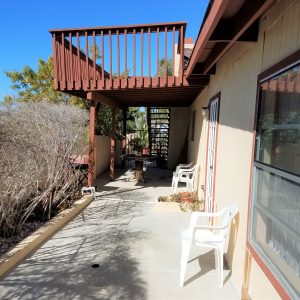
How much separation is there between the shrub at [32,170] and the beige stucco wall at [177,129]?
6.49 m

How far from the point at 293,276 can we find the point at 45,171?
466 cm

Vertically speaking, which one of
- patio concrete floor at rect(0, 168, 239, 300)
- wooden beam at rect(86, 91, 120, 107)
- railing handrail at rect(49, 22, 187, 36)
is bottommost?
patio concrete floor at rect(0, 168, 239, 300)

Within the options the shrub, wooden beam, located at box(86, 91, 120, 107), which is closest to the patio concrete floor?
the shrub

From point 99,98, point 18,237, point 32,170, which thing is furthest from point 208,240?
point 99,98

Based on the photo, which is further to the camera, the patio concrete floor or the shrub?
the shrub

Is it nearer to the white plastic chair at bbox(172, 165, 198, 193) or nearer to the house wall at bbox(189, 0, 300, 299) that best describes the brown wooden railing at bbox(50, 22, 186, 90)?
the house wall at bbox(189, 0, 300, 299)

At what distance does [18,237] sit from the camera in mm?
4309

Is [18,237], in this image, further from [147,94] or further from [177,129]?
[177,129]

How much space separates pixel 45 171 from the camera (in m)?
5.57

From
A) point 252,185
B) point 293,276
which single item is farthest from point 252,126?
point 293,276

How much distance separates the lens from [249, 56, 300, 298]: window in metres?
1.99

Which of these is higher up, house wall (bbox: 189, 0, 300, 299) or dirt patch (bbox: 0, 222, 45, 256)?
house wall (bbox: 189, 0, 300, 299)

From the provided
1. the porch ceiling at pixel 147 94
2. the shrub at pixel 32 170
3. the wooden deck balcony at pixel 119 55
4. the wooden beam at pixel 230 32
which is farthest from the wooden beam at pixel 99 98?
the wooden beam at pixel 230 32

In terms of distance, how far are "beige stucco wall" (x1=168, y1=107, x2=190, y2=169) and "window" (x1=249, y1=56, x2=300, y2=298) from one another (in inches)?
401
